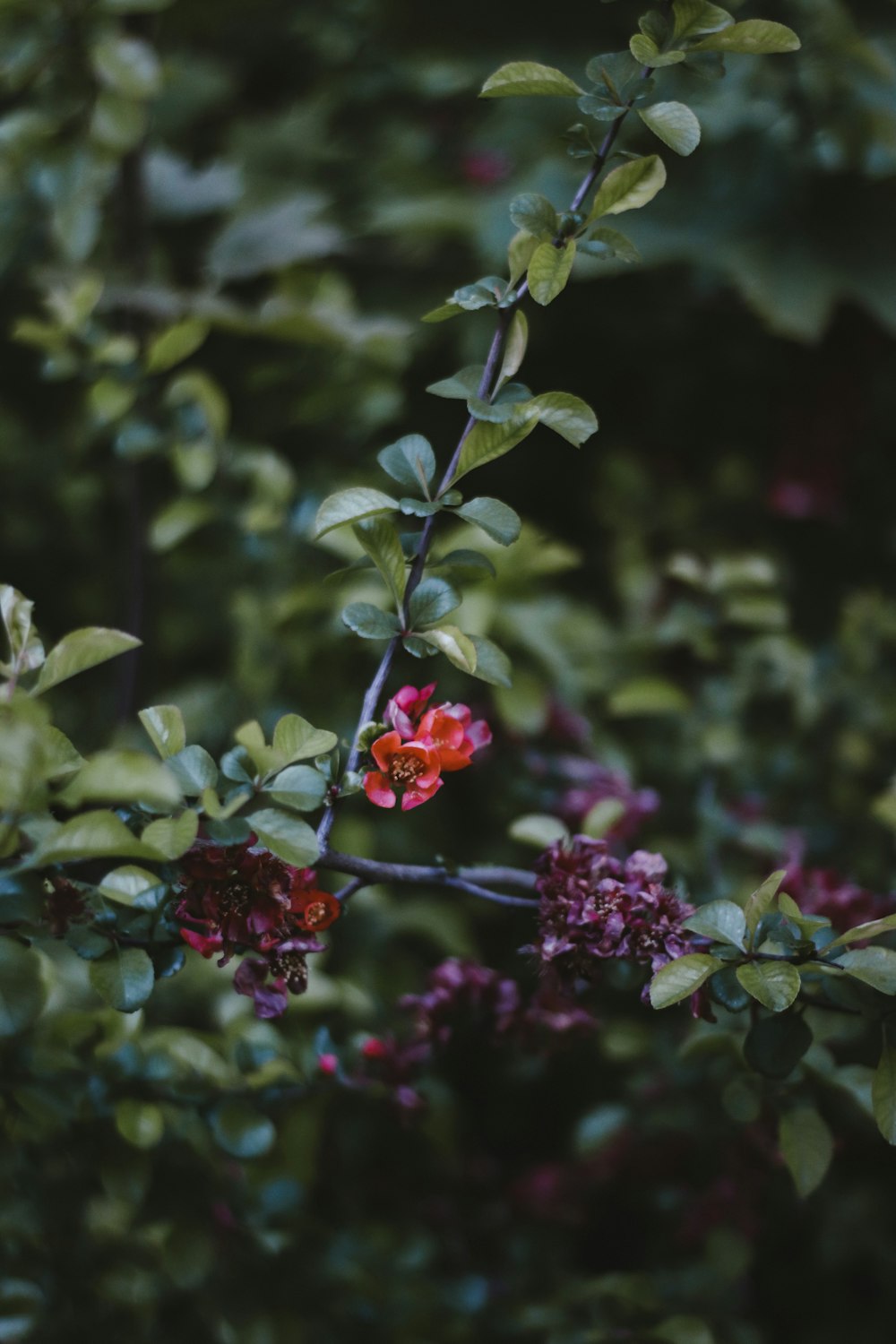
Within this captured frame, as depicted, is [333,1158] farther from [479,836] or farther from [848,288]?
[848,288]

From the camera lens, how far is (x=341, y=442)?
105 cm

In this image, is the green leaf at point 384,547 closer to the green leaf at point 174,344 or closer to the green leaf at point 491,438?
the green leaf at point 491,438

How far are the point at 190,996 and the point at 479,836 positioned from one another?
0.31m

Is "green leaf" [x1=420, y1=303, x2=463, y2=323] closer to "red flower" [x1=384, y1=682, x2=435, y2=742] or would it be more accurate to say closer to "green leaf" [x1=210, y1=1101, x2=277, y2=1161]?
"red flower" [x1=384, y1=682, x2=435, y2=742]

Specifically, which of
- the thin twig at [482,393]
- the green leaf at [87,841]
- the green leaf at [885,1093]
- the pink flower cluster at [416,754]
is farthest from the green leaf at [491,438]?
the green leaf at [885,1093]

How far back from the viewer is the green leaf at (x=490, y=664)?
1.59 ft

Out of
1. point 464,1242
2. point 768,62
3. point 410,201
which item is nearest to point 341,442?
point 410,201

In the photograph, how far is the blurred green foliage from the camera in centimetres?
67

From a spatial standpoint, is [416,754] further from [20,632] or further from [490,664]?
[20,632]

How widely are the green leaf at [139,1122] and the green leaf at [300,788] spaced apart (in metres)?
0.26

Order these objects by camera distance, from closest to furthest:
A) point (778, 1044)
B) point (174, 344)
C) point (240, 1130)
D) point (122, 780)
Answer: point (122, 780) < point (778, 1044) < point (240, 1130) < point (174, 344)

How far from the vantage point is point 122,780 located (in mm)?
372

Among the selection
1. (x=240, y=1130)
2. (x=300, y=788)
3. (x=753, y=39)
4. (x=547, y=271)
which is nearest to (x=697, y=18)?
(x=753, y=39)

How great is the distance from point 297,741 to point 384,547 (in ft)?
0.32
